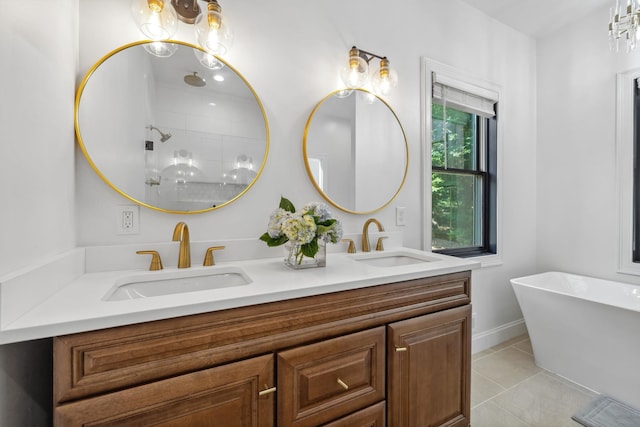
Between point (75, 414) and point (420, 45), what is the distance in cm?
256

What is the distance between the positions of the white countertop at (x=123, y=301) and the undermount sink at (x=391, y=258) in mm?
283

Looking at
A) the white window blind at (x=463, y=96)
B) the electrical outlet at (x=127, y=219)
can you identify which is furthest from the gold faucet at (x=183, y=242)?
the white window blind at (x=463, y=96)

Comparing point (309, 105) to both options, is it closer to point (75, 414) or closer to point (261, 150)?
point (261, 150)

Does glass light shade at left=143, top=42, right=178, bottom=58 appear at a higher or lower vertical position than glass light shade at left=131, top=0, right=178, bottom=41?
lower

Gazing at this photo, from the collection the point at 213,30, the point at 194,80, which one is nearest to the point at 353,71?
the point at 213,30

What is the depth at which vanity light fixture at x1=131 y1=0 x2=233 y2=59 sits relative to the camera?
1.18 m

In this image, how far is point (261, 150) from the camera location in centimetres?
149

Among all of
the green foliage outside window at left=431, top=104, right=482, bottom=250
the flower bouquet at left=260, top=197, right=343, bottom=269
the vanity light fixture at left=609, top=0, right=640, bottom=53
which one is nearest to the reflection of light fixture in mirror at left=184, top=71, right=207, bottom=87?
the flower bouquet at left=260, top=197, right=343, bottom=269

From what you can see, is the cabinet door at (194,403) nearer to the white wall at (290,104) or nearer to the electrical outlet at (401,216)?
the white wall at (290,104)

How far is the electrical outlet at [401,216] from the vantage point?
1.96m

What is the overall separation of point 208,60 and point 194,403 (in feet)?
4.64

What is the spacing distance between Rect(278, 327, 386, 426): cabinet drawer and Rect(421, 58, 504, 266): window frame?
45.5 inches

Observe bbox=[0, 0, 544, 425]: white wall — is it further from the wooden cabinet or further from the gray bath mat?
the gray bath mat

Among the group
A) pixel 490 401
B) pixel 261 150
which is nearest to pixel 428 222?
pixel 490 401
